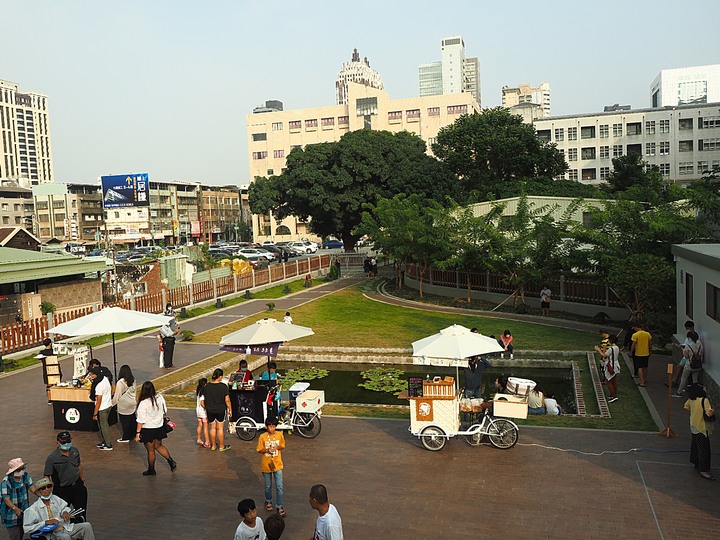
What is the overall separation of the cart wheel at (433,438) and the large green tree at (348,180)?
139 ft

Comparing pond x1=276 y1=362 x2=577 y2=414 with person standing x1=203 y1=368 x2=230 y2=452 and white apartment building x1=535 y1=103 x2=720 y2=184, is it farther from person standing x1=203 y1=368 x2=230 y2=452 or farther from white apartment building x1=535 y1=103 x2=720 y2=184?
white apartment building x1=535 y1=103 x2=720 y2=184

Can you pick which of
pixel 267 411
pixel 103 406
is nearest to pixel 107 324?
pixel 103 406

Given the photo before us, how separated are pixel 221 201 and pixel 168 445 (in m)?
115

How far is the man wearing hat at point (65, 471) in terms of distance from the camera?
340 inches

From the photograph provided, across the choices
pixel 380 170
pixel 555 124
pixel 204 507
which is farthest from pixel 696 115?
pixel 204 507

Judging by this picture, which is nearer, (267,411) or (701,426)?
(701,426)

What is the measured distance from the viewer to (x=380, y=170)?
181 feet

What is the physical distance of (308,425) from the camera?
12.9 metres

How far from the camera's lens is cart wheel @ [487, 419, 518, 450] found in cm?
1188

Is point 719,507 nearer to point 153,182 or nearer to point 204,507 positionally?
point 204,507

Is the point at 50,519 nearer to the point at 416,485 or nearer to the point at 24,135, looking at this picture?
the point at 416,485

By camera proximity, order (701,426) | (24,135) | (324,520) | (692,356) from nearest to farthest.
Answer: (324,520), (701,426), (692,356), (24,135)

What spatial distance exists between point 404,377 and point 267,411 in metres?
7.71

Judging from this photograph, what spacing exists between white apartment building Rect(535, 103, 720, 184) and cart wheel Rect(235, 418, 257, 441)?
72829mm
